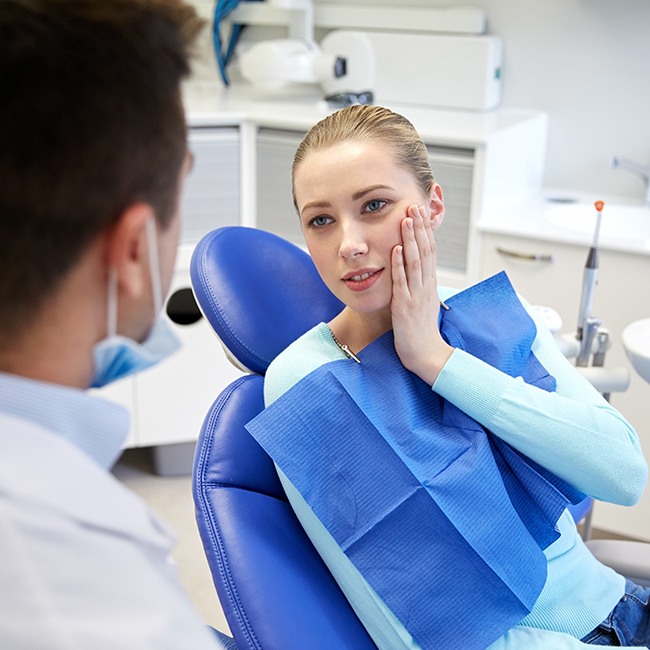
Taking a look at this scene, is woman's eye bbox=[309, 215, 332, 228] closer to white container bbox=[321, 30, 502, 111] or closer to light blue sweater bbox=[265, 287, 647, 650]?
light blue sweater bbox=[265, 287, 647, 650]

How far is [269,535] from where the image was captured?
1135 mm

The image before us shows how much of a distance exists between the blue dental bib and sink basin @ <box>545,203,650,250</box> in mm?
1343

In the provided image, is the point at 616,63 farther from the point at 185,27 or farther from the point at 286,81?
the point at 185,27

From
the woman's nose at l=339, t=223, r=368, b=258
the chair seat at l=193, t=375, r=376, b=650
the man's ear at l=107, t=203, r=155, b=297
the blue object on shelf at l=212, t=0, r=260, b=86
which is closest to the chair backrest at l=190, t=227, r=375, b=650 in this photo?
the chair seat at l=193, t=375, r=376, b=650

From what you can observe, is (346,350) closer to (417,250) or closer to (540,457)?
(417,250)

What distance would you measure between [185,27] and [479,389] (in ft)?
2.09

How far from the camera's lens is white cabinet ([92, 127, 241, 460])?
2.46 meters

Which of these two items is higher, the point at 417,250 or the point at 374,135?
→ the point at 374,135

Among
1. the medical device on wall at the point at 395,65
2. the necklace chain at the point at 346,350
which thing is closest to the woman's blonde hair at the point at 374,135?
the necklace chain at the point at 346,350

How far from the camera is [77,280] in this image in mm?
690

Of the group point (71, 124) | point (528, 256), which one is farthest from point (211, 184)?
point (71, 124)

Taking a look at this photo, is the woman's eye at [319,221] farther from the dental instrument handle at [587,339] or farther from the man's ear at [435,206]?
the dental instrument handle at [587,339]

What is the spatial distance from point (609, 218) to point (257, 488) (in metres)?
1.61

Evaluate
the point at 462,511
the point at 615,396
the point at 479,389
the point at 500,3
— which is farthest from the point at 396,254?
the point at 500,3
